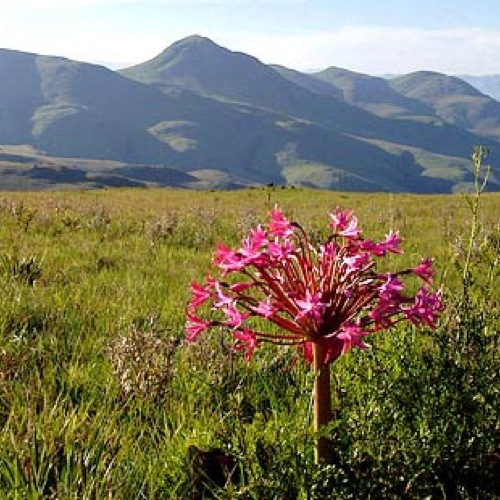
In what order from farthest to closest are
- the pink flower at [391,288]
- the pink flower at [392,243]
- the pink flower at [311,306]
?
the pink flower at [392,243] → the pink flower at [391,288] → the pink flower at [311,306]

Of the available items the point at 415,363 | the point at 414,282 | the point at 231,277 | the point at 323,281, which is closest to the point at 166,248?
the point at 231,277

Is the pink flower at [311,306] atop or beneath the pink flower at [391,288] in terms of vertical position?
beneath

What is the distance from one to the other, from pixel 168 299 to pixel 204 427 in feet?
11.0

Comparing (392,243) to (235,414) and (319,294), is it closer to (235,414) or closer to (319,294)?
(319,294)

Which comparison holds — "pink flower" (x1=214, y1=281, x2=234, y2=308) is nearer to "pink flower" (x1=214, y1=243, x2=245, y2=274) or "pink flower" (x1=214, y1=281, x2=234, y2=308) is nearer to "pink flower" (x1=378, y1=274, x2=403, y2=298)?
"pink flower" (x1=214, y1=243, x2=245, y2=274)

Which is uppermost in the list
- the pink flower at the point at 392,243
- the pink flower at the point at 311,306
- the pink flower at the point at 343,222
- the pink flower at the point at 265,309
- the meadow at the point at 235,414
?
the pink flower at the point at 343,222

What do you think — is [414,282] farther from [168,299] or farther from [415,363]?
[415,363]

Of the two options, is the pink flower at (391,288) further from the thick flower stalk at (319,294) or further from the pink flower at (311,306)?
the pink flower at (311,306)

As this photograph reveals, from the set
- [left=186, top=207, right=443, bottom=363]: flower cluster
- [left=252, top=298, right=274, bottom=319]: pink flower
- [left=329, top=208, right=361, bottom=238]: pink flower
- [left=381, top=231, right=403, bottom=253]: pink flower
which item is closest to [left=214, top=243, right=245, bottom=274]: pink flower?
[left=186, top=207, right=443, bottom=363]: flower cluster

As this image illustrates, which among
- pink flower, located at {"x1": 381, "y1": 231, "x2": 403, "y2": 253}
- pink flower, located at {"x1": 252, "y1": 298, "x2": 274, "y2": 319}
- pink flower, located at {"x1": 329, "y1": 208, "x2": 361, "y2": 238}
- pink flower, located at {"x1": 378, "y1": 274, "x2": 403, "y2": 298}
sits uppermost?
pink flower, located at {"x1": 329, "y1": 208, "x2": 361, "y2": 238}

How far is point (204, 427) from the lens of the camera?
3.46 metres

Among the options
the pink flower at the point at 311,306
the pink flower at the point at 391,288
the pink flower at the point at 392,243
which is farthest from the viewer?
the pink flower at the point at 392,243

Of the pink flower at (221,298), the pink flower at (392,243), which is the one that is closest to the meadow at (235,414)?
the pink flower at (221,298)

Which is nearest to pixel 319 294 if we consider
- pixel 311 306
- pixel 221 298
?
pixel 311 306
